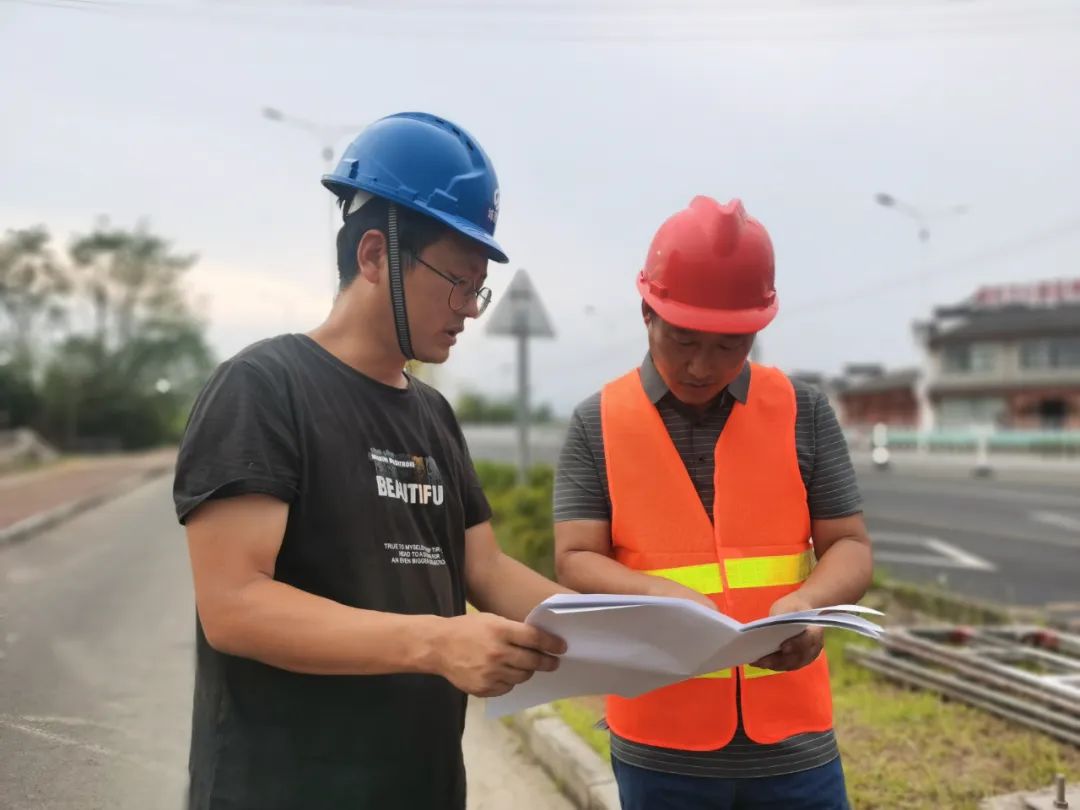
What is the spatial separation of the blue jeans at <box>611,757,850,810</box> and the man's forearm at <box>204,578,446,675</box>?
2.77 feet

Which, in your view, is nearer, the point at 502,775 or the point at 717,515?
the point at 717,515

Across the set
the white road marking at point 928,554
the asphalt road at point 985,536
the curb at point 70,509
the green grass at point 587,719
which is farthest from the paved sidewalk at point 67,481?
the white road marking at point 928,554

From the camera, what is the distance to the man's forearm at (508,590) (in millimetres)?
1809

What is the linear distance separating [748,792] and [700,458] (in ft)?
2.27

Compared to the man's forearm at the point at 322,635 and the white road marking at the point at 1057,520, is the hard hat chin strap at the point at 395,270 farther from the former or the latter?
the white road marking at the point at 1057,520

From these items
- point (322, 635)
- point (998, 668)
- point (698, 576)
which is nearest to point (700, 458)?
point (698, 576)

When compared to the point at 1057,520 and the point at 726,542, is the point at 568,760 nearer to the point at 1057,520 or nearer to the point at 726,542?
the point at 726,542

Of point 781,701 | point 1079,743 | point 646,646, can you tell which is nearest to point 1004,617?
point 1079,743

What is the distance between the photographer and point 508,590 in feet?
6.00

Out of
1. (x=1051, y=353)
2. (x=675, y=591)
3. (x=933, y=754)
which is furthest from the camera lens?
(x=1051, y=353)

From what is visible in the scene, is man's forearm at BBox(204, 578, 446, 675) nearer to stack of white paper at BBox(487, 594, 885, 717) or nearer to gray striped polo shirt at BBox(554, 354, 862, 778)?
stack of white paper at BBox(487, 594, 885, 717)

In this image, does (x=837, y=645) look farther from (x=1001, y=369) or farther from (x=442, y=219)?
(x=1001, y=369)

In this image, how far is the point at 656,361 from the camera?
6.82 ft

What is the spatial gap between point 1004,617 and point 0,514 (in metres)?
6.07
